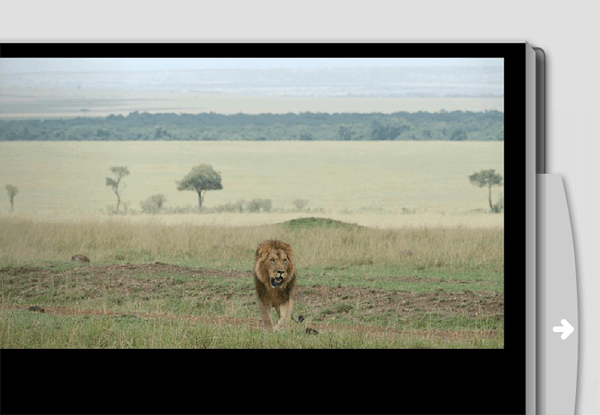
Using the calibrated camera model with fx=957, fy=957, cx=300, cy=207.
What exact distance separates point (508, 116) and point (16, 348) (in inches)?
152

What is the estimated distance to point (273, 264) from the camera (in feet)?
26.3

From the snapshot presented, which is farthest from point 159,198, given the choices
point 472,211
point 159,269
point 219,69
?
point 472,211

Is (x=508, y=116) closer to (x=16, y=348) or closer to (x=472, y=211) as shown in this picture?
(x=472, y=211)

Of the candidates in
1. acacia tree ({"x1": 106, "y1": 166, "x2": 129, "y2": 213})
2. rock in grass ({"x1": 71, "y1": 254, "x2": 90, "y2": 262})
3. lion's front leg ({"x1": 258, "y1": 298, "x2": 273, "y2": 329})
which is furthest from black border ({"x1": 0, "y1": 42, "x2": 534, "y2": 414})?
rock in grass ({"x1": 71, "y1": 254, "x2": 90, "y2": 262})

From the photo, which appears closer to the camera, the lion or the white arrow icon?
the white arrow icon

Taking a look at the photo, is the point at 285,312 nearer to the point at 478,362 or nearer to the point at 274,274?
the point at 274,274

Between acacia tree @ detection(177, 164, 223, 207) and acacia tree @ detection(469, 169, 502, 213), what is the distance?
2.01m

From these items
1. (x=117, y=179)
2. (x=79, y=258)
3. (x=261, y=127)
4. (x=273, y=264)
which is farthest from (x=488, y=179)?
(x=79, y=258)

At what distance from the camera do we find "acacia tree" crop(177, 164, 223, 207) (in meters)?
7.66

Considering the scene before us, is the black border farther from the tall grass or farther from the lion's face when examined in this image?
the lion's face

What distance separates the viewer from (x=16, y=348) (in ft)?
22.4

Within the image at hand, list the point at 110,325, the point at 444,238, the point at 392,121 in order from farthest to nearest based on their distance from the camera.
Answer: the point at 444,238, the point at 392,121, the point at 110,325

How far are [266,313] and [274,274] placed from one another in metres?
0.45

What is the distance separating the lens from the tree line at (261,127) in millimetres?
7520
